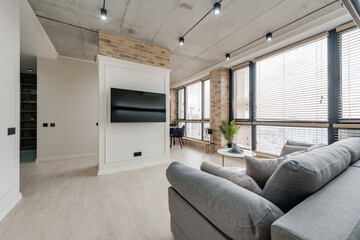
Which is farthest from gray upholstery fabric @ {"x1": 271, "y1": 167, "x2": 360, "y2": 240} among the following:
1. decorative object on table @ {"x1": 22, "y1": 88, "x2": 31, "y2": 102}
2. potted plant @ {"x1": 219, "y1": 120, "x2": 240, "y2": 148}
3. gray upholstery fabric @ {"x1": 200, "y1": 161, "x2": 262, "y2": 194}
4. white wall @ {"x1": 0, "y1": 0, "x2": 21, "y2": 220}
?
decorative object on table @ {"x1": 22, "y1": 88, "x2": 31, "y2": 102}

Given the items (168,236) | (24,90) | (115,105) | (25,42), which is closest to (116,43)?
(115,105)

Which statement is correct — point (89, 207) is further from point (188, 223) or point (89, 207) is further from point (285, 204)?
point (285, 204)

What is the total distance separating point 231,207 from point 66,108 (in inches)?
193

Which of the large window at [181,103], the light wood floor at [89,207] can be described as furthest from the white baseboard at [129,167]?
the large window at [181,103]

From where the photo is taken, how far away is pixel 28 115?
527 cm

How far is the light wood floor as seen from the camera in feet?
4.88

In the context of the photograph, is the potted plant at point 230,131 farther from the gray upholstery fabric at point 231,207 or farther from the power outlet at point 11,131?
the power outlet at point 11,131

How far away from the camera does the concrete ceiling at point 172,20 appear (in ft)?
7.53

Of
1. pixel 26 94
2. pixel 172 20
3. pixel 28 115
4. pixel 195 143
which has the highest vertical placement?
pixel 172 20

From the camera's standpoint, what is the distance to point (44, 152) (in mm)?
3867

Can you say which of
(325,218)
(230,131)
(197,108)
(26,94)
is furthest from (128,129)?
(26,94)

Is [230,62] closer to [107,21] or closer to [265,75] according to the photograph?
[265,75]

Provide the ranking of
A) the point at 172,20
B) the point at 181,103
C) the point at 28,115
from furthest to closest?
1. the point at 181,103
2. the point at 28,115
3. the point at 172,20

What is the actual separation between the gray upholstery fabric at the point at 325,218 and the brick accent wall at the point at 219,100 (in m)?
3.95
